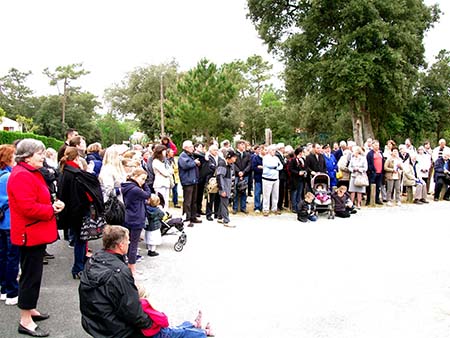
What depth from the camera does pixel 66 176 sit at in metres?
5.54

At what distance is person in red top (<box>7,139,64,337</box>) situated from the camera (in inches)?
157

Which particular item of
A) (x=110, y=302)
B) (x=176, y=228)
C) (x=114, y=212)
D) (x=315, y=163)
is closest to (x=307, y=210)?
(x=315, y=163)

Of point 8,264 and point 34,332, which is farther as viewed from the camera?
point 8,264

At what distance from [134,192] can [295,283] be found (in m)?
2.68

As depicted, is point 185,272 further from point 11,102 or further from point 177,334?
point 11,102

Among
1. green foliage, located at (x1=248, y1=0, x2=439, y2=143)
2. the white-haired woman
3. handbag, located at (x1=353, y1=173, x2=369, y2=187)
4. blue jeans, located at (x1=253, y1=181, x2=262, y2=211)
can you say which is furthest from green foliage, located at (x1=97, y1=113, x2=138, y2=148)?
handbag, located at (x1=353, y1=173, x2=369, y2=187)

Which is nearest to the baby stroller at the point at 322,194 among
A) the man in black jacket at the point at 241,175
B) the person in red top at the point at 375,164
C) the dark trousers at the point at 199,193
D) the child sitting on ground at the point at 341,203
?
the child sitting on ground at the point at 341,203

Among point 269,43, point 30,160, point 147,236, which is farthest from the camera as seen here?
point 269,43

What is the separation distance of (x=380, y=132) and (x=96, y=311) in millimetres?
34984

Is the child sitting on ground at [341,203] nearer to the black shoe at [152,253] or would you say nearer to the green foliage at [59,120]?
the black shoe at [152,253]

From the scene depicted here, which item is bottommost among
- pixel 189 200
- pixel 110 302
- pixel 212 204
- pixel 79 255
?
pixel 79 255

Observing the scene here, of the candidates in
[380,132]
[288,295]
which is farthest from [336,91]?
[288,295]

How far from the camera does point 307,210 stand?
10617 mm

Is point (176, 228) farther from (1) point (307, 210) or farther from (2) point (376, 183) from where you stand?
(2) point (376, 183)
